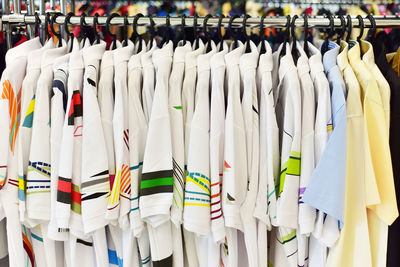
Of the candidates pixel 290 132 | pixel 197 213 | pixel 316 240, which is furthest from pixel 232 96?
pixel 316 240

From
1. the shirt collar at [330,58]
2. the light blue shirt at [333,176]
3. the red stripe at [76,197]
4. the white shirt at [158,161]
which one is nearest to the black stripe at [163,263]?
the white shirt at [158,161]

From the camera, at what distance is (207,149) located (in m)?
0.74

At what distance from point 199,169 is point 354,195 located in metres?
0.31

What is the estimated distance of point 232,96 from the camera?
2.40 feet

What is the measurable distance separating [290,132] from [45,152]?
0.50 meters

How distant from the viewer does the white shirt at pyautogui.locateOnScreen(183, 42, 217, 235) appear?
2.41ft

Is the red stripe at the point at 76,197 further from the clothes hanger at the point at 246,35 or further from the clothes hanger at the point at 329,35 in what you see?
the clothes hanger at the point at 329,35

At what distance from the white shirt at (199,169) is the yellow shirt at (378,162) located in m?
0.31

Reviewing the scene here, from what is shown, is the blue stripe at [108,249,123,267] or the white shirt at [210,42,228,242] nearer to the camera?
the white shirt at [210,42,228,242]

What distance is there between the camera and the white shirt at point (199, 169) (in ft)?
2.41

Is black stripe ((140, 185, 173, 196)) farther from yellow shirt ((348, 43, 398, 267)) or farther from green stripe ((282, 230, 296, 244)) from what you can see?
yellow shirt ((348, 43, 398, 267))

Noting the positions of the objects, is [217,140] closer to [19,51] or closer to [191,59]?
[191,59]

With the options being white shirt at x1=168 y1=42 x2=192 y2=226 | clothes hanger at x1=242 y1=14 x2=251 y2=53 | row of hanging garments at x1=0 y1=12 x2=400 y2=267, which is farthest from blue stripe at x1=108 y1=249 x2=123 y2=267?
clothes hanger at x1=242 y1=14 x2=251 y2=53

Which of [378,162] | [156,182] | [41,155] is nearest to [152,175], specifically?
[156,182]
